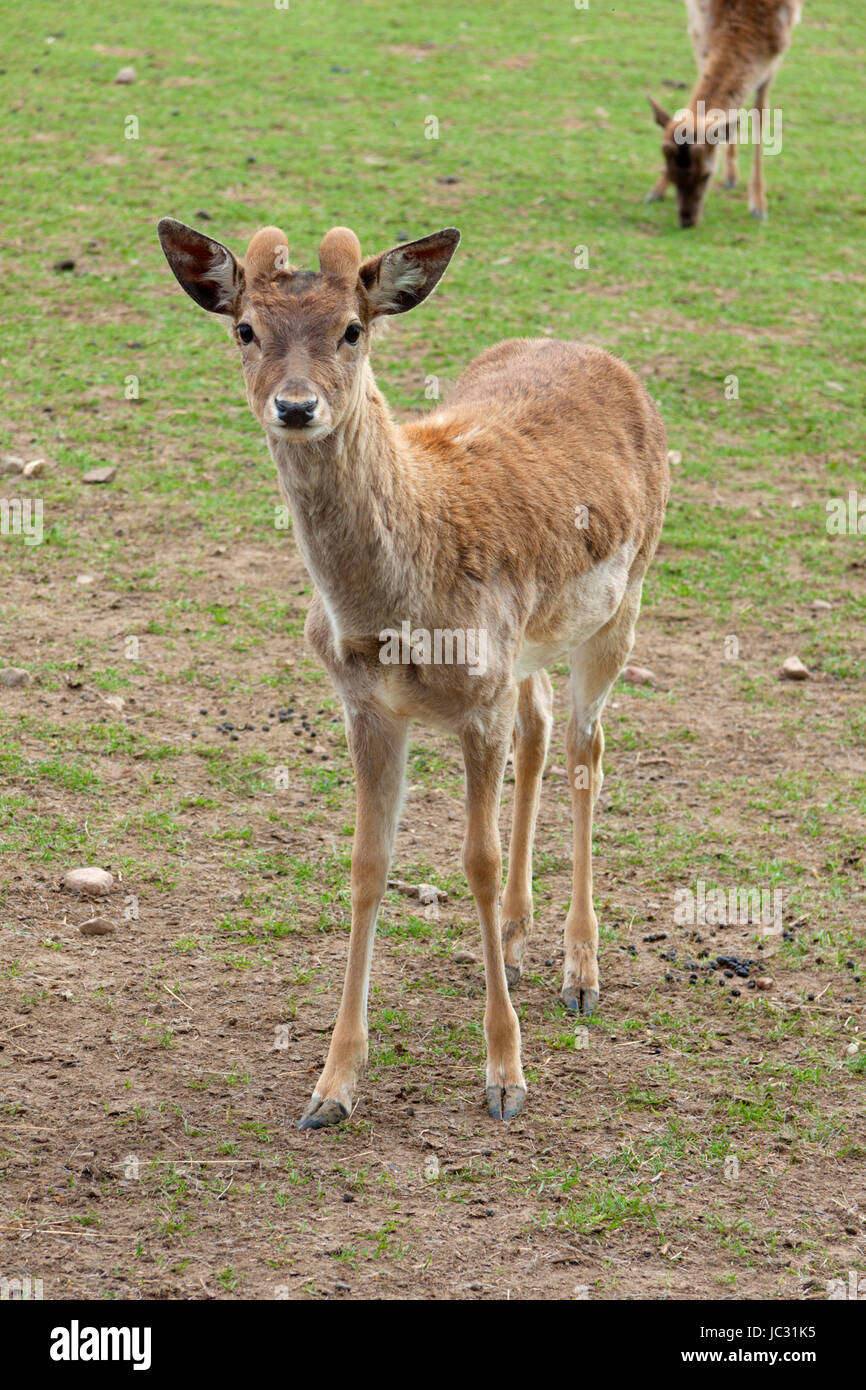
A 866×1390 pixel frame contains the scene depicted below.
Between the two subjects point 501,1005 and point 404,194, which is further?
point 404,194

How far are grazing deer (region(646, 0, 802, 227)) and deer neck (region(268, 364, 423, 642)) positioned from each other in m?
10.3

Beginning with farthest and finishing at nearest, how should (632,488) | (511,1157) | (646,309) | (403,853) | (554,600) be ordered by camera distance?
1. (646,309)
2. (403,853)
3. (632,488)
4. (554,600)
5. (511,1157)

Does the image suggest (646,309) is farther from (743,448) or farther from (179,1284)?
(179,1284)

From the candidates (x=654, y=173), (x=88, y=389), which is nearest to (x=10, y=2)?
(x=654, y=173)

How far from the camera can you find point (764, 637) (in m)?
8.61

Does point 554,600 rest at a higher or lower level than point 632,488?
lower

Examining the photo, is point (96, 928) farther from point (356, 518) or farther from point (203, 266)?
point (203, 266)

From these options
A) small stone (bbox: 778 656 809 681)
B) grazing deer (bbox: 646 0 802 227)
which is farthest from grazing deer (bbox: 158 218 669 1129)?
grazing deer (bbox: 646 0 802 227)

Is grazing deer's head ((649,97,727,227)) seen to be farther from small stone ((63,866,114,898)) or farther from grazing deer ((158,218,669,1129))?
small stone ((63,866,114,898))

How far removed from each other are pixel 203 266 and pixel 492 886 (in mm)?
2208

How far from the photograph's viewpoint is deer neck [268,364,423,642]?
4.65m

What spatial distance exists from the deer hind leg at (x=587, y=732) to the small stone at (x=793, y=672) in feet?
7.55

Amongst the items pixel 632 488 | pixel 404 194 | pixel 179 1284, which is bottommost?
pixel 179 1284

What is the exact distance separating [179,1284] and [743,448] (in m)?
7.89
